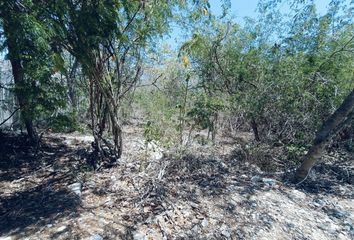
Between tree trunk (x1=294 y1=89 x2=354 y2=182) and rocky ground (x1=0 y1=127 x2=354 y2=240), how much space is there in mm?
223

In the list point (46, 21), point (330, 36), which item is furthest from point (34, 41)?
point (330, 36)

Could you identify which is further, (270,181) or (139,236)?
(270,181)

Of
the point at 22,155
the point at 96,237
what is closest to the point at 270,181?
the point at 96,237

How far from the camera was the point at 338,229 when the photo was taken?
271cm

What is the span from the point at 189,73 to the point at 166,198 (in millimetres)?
2456

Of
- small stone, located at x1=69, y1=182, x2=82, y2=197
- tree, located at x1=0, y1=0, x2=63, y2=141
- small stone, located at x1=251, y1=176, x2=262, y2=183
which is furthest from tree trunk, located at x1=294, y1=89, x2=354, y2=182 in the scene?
tree, located at x1=0, y1=0, x2=63, y2=141

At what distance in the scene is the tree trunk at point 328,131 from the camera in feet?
10.8

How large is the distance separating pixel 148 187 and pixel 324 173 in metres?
2.85

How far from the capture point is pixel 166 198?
9.45 ft

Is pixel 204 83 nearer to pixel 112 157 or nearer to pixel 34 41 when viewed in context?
pixel 112 157

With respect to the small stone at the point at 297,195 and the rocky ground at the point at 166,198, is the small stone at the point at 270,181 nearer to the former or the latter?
the rocky ground at the point at 166,198

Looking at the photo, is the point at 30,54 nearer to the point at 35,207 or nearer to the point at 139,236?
the point at 35,207

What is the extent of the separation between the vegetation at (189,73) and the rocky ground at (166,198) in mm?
379

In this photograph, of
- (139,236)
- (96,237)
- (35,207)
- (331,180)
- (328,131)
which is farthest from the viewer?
(331,180)
